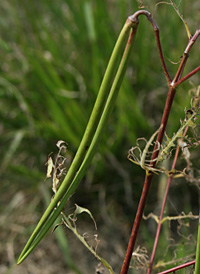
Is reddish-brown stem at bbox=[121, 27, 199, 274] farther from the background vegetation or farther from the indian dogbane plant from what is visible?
the background vegetation

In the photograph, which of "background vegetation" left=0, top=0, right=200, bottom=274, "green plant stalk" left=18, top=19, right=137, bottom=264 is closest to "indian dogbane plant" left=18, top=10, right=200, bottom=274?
"green plant stalk" left=18, top=19, right=137, bottom=264

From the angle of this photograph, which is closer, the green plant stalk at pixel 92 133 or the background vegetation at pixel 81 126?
the green plant stalk at pixel 92 133

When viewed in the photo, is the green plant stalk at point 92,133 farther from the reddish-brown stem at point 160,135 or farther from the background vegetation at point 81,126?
the background vegetation at point 81,126

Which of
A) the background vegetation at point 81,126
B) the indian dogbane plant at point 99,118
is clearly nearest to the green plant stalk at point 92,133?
the indian dogbane plant at point 99,118

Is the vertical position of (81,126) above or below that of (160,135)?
below

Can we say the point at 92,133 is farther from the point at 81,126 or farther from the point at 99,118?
the point at 81,126

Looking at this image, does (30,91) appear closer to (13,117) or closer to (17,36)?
(13,117)

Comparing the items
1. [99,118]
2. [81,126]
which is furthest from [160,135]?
[81,126]

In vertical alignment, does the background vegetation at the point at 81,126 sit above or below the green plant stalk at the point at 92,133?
below
